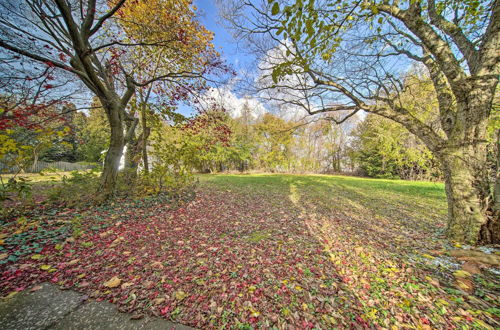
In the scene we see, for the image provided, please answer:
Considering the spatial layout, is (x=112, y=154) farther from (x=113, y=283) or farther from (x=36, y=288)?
(x=113, y=283)

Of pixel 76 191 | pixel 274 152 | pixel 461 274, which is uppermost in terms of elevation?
pixel 274 152

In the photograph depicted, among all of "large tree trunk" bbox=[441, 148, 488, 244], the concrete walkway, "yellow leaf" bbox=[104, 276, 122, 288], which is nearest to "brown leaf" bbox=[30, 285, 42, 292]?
the concrete walkway

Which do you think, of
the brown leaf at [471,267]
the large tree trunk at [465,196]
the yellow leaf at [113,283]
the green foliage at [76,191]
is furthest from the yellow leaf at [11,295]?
the large tree trunk at [465,196]

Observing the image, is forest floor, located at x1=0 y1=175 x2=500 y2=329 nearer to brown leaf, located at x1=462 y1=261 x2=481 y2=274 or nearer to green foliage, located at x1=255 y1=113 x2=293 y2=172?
brown leaf, located at x1=462 y1=261 x2=481 y2=274

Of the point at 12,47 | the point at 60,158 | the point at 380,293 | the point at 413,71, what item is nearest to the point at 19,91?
the point at 12,47

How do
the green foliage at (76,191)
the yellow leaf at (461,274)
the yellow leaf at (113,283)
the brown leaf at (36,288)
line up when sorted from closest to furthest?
the brown leaf at (36,288), the yellow leaf at (113,283), the yellow leaf at (461,274), the green foliage at (76,191)

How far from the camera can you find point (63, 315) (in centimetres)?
142

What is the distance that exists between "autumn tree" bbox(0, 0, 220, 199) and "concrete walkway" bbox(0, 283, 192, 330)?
290cm

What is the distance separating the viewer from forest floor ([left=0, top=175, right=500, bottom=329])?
1.50m

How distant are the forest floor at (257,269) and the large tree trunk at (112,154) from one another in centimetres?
82

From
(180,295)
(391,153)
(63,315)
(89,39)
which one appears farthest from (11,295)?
(391,153)

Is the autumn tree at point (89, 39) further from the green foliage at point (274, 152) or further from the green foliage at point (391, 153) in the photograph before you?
the green foliage at point (274, 152)

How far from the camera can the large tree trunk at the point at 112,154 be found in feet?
13.5

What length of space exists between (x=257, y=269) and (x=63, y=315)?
1.80 metres
